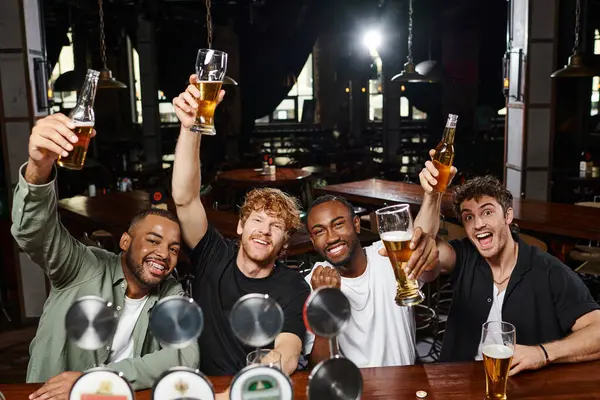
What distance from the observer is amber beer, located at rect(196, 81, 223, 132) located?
1.77m

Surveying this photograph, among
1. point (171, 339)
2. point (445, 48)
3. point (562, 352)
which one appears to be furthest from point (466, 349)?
point (445, 48)

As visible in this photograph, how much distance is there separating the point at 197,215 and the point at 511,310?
118cm

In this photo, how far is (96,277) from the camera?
2.20 metres

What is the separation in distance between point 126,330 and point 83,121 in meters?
0.81

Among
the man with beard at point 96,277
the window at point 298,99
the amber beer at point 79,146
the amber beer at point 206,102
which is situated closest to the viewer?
the amber beer at point 79,146

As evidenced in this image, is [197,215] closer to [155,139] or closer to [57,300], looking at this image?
[57,300]

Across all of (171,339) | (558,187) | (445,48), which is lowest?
(558,187)

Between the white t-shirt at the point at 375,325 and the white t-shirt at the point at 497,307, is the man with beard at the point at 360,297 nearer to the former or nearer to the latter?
the white t-shirt at the point at 375,325

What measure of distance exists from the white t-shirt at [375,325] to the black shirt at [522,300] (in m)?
0.18

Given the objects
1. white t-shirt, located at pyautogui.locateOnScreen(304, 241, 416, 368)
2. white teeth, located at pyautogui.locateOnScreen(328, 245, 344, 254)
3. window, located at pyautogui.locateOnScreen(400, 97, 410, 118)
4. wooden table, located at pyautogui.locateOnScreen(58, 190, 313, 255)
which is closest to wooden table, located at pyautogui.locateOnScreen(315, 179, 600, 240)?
wooden table, located at pyautogui.locateOnScreen(58, 190, 313, 255)

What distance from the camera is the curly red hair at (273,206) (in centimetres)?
219

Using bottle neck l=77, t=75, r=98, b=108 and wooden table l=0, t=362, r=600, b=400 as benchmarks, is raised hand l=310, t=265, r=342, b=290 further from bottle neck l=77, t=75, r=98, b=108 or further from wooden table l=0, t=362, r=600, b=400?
bottle neck l=77, t=75, r=98, b=108

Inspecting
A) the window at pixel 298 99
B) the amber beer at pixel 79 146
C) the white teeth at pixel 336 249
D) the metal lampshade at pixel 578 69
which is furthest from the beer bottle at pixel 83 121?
the window at pixel 298 99

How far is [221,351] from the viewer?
84.3 inches
